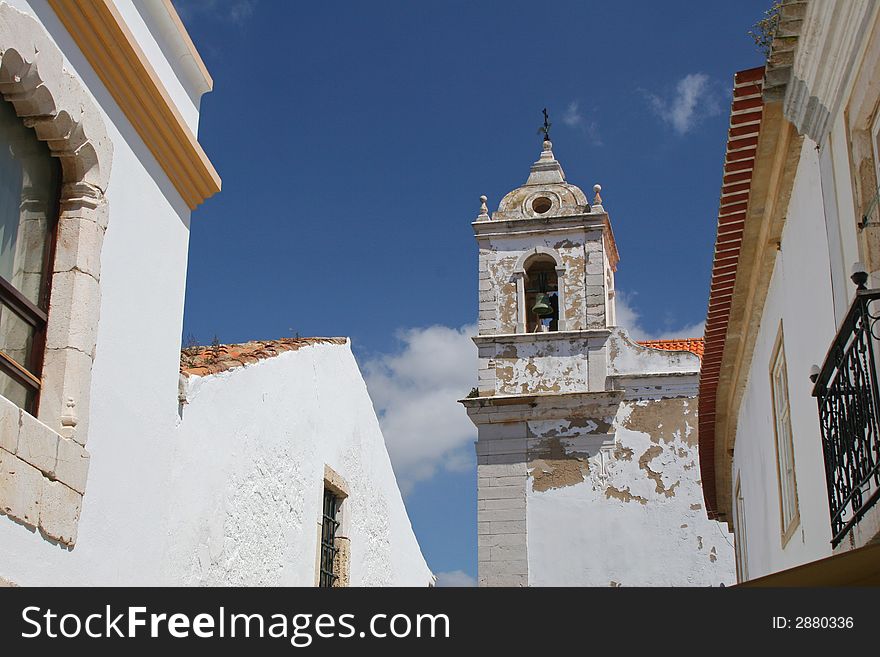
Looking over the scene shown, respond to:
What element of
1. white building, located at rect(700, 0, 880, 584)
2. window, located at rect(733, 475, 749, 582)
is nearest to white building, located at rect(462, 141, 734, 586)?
window, located at rect(733, 475, 749, 582)

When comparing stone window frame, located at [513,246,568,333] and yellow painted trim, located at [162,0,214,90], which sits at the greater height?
stone window frame, located at [513,246,568,333]

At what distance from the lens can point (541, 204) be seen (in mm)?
18641

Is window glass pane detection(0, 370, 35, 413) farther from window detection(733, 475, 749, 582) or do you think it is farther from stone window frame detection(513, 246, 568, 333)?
stone window frame detection(513, 246, 568, 333)

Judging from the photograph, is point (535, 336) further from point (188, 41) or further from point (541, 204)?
point (188, 41)

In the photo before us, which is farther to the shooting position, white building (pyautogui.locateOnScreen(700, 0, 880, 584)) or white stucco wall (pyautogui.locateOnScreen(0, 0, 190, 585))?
white stucco wall (pyautogui.locateOnScreen(0, 0, 190, 585))

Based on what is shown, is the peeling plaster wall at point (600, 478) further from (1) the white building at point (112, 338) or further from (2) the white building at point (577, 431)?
(1) the white building at point (112, 338)

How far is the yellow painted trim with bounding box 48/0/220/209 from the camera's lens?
5.43 m

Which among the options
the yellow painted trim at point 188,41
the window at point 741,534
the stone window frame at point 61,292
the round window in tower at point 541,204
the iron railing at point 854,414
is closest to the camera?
the iron railing at point 854,414

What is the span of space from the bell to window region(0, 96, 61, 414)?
41.7 feet

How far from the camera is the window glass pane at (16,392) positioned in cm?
477

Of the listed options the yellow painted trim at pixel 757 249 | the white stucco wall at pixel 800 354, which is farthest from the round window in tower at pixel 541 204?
the white stucco wall at pixel 800 354
